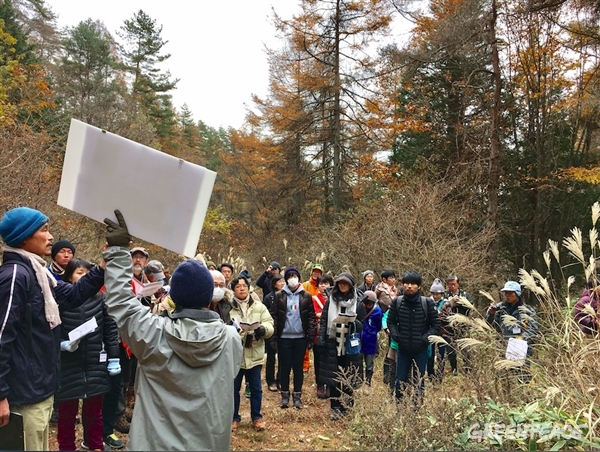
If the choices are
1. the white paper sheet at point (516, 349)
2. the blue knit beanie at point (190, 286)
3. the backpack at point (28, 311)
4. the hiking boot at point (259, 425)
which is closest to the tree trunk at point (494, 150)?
the white paper sheet at point (516, 349)

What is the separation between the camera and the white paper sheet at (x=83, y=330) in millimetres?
3545

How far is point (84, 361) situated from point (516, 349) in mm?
3860

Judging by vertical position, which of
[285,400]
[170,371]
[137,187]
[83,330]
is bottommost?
[285,400]

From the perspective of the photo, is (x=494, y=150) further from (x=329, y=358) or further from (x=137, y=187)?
(x=137, y=187)

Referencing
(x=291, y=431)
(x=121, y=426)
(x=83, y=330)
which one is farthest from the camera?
(x=291, y=431)

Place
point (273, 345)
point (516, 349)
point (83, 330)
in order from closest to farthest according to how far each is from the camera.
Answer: point (83, 330) < point (516, 349) < point (273, 345)

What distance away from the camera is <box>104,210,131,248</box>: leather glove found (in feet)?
6.64

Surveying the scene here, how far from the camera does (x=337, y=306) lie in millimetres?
5805

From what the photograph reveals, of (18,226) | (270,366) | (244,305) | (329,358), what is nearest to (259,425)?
(329,358)

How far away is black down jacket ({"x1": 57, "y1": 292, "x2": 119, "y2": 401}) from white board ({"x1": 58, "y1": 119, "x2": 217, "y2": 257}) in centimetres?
206

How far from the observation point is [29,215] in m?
2.48

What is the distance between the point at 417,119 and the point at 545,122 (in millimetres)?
5054

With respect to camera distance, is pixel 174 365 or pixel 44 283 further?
pixel 44 283

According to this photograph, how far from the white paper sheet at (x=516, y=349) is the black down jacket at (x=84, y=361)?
12.1 feet
